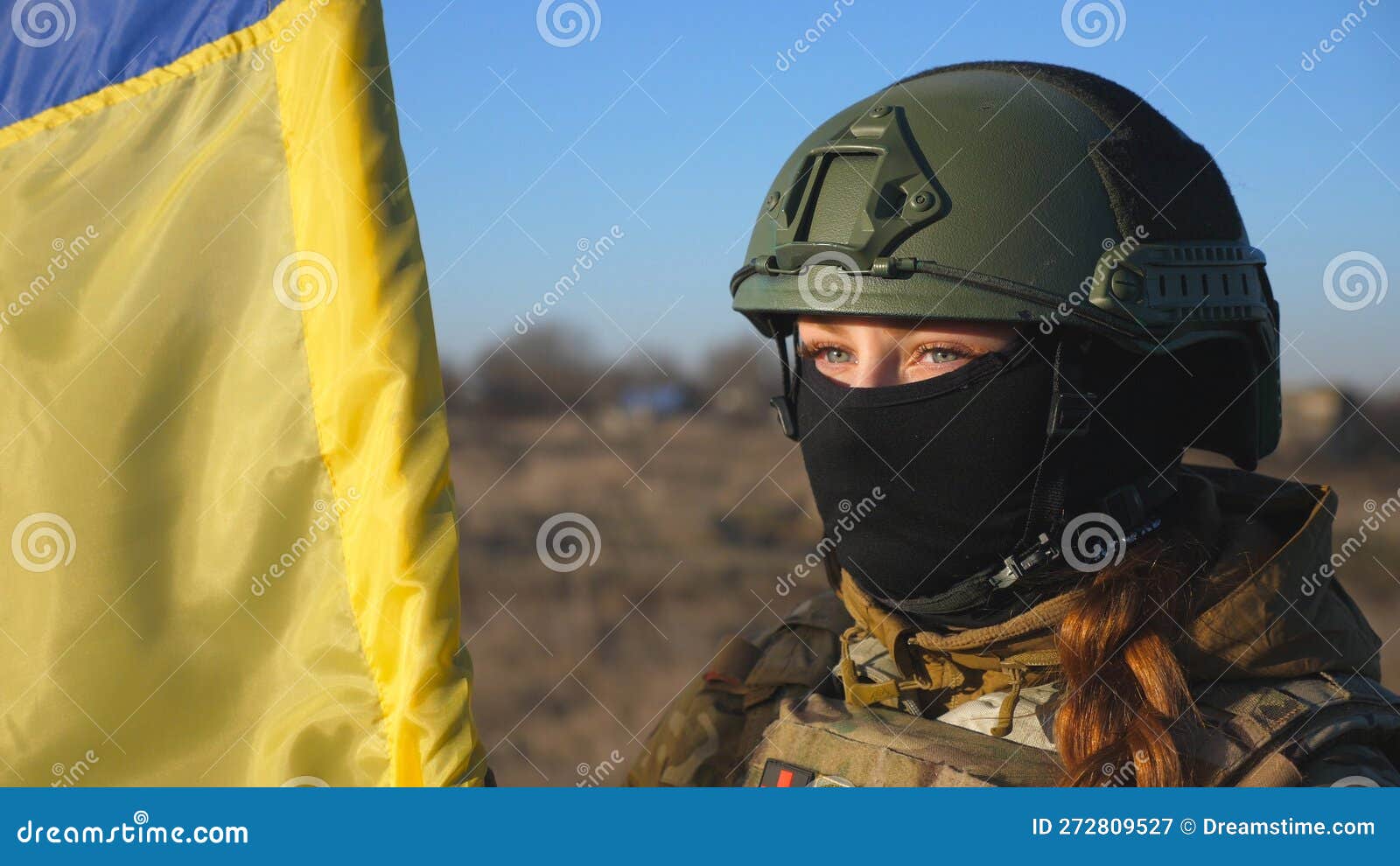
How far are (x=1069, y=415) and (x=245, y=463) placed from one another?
5.05 feet

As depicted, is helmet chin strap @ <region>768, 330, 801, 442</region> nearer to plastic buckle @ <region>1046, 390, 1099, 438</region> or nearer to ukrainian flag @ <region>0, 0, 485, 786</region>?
plastic buckle @ <region>1046, 390, 1099, 438</region>

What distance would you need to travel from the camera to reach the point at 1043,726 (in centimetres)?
232

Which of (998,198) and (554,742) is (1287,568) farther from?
(554,742)

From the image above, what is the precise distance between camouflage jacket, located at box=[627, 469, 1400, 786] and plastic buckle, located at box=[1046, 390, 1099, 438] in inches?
13.0

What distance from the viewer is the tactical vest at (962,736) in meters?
2.11

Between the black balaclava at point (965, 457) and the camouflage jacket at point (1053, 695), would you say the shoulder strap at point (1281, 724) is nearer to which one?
the camouflage jacket at point (1053, 695)

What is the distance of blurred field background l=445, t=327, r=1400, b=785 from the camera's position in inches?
357

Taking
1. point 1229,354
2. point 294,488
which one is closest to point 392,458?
point 294,488

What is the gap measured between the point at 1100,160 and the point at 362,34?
1458 mm

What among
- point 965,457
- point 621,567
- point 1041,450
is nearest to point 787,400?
point 965,457

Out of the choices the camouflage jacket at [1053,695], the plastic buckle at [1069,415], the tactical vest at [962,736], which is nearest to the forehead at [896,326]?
the plastic buckle at [1069,415]

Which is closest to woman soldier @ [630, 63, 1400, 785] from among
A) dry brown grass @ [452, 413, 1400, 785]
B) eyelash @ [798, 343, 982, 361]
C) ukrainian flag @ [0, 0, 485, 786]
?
eyelash @ [798, 343, 982, 361]

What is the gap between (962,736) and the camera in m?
2.37

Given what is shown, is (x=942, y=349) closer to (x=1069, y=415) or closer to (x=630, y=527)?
(x=1069, y=415)
